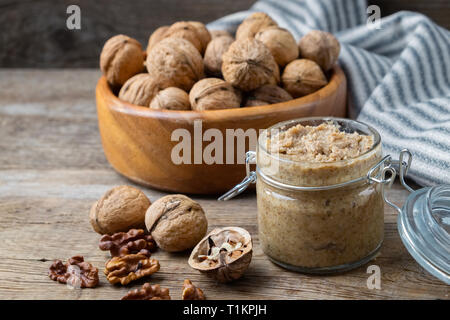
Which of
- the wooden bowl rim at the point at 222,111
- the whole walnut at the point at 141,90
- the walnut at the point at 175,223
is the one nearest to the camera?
the walnut at the point at 175,223

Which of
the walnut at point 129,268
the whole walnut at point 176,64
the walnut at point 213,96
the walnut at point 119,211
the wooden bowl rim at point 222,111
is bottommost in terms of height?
the walnut at point 129,268

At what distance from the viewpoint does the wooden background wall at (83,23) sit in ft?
7.52

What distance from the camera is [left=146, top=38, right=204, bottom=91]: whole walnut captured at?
1458mm

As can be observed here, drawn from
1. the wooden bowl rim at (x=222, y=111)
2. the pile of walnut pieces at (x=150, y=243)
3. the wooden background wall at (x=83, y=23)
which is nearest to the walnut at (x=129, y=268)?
the pile of walnut pieces at (x=150, y=243)

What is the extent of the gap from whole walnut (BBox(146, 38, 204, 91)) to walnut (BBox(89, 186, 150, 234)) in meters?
0.35

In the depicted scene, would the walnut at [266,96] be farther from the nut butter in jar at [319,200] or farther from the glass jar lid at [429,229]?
the glass jar lid at [429,229]

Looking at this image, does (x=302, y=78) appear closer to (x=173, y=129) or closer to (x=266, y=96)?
(x=266, y=96)

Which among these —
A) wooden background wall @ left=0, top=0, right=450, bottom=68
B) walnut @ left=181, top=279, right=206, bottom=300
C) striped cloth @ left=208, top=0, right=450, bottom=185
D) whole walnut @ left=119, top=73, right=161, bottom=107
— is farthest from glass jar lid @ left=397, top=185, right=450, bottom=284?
wooden background wall @ left=0, top=0, right=450, bottom=68

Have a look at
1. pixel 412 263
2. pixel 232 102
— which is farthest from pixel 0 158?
pixel 412 263

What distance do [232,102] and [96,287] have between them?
0.57m

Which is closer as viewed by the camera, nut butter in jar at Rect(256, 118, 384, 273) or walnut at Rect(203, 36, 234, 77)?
nut butter in jar at Rect(256, 118, 384, 273)

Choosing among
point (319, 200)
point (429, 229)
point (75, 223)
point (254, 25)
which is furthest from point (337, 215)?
point (254, 25)

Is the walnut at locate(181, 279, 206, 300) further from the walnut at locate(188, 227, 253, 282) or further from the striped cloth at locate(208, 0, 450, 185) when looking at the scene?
the striped cloth at locate(208, 0, 450, 185)

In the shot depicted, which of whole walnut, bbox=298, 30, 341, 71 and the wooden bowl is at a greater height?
whole walnut, bbox=298, 30, 341, 71
